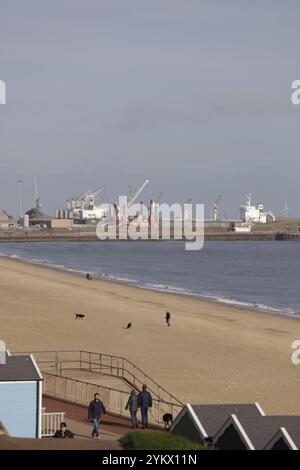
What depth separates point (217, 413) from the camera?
59.5 feet

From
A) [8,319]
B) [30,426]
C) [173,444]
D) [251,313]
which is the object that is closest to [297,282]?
[251,313]

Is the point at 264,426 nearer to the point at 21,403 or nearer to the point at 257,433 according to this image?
the point at 257,433

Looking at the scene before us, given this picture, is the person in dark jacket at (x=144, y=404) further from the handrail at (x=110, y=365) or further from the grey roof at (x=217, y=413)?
the handrail at (x=110, y=365)

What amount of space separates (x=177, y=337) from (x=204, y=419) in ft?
72.3

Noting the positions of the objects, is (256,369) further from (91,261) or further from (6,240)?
(6,240)

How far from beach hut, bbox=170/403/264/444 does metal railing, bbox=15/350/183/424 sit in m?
5.03

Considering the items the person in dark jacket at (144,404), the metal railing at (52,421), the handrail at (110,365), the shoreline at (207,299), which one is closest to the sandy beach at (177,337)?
the handrail at (110,365)

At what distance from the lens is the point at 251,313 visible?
52031 millimetres

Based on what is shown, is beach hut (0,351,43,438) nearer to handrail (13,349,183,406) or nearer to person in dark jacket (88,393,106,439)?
person in dark jacket (88,393,106,439)

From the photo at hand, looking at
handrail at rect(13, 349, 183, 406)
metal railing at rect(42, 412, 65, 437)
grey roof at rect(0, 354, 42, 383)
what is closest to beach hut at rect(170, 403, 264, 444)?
grey roof at rect(0, 354, 42, 383)

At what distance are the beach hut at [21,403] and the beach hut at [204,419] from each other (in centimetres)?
285

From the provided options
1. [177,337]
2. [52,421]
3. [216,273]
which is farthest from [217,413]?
[216,273]

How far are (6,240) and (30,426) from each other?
6542 inches

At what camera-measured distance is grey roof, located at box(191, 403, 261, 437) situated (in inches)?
697
